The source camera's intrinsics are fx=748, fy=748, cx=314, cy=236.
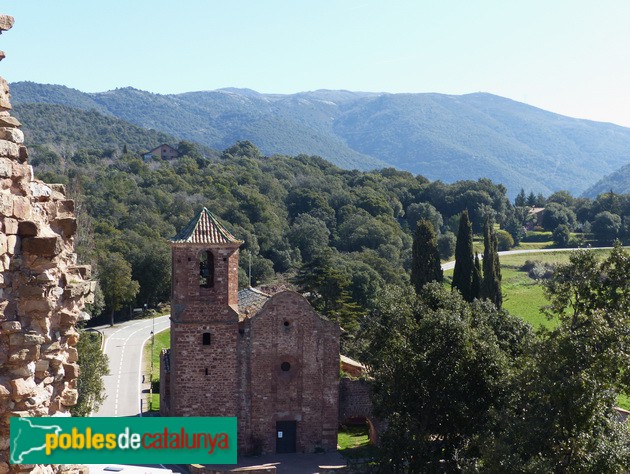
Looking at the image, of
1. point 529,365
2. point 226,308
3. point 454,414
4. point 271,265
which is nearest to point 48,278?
point 529,365

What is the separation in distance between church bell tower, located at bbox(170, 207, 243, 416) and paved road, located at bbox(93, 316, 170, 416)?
6382 millimetres

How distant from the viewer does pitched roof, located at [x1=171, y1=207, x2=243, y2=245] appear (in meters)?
30.0

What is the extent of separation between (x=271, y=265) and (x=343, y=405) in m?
35.2

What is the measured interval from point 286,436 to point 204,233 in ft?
30.0

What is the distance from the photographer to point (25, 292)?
7359mm

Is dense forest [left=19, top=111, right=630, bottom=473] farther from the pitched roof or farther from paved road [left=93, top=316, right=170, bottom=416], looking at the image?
the pitched roof

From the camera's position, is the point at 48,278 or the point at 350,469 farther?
the point at 350,469

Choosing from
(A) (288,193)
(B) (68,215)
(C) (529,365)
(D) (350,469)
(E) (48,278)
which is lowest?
(D) (350,469)

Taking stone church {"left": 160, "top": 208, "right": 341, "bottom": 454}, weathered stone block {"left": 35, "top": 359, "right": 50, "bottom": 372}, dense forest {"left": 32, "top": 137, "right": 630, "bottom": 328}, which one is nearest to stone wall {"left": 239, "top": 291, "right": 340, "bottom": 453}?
stone church {"left": 160, "top": 208, "right": 341, "bottom": 454}

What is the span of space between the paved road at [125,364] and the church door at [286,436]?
7.88m

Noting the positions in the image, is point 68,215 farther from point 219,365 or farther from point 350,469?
point 219,365

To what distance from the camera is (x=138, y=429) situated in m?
6.93

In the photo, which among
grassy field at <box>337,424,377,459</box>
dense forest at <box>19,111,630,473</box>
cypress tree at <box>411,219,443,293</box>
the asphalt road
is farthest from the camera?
cypress tree at <box>411,219,443,293</box>

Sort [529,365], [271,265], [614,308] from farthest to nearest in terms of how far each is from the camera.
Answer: [271,265]
[614,308]
[529,365]
